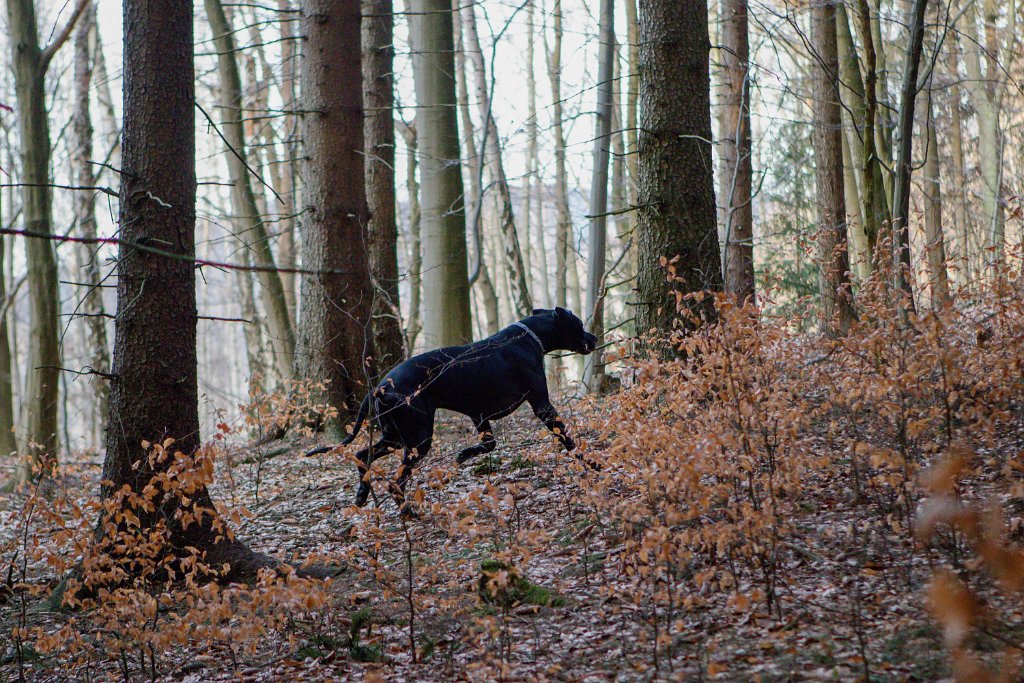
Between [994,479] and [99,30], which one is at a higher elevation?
[99,30]

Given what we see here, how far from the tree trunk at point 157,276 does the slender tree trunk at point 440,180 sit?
15.9 ft

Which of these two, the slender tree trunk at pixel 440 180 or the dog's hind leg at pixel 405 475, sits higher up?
the slender tree trunk at pixel 440 180

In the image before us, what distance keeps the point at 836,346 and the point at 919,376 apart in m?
0.70

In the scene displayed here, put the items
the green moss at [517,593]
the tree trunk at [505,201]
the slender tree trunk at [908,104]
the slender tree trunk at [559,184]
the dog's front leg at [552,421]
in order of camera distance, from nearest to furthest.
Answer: the green moss at [517,593] → the dog's front leg at [552,421] → the slender tree trunk at [908,104] → the tree trunk at [505,201] → the slender tree trunk at [559,184]

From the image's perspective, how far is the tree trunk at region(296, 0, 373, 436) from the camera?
32.4 feet

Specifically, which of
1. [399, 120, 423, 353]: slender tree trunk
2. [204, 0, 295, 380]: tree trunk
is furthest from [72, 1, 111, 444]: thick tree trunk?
[399, 120, 423, 353]: slender tree trunk

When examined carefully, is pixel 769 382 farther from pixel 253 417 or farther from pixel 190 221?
pixel 253 417

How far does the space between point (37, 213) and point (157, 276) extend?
21.8 feet

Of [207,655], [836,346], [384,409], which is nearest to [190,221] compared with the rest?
[384,409]

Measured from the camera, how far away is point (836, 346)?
17.3 feet

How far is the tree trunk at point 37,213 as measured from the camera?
10.8 m

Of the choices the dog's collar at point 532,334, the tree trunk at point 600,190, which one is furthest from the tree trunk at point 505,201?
the dog's collar at point 532,334

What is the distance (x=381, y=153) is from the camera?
39.3 feet

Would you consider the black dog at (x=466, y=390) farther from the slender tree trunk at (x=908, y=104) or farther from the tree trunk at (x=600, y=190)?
the tree trunk at (x=600, y=190)
